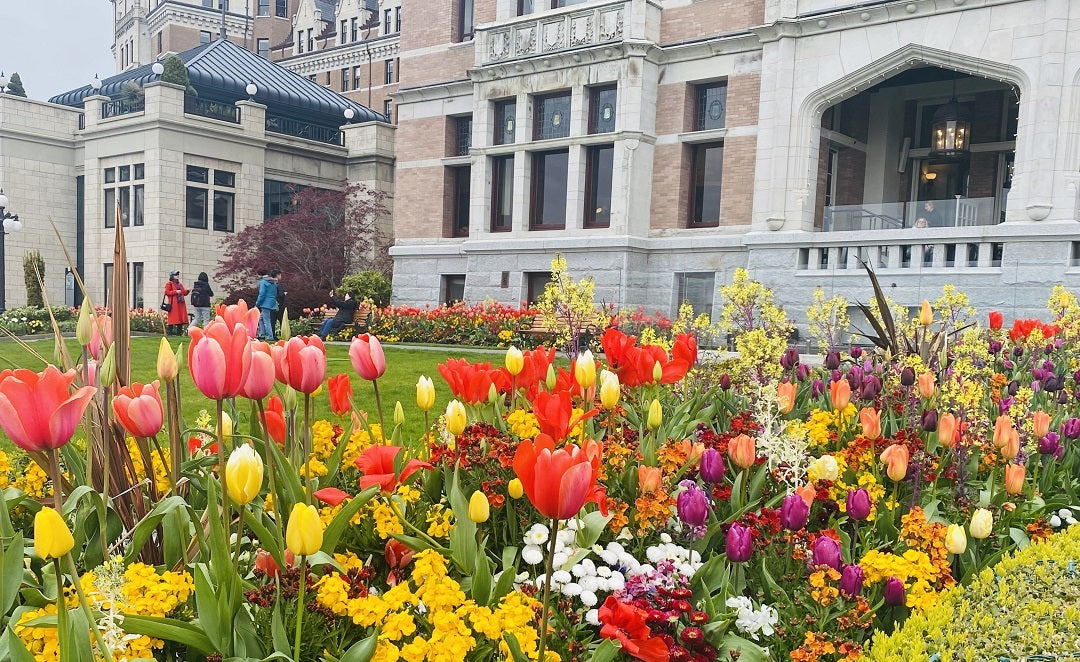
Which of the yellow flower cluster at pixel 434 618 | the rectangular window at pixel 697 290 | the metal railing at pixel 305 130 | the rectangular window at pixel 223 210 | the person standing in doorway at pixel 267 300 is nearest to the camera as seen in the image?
the yellow flower cluster at pixel 434 618

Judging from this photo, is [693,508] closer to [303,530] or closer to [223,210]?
[303,530]

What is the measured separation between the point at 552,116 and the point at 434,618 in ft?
70.7

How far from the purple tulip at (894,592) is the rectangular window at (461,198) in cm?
2328

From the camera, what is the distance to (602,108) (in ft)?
70.6

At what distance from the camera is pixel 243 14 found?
59656mm

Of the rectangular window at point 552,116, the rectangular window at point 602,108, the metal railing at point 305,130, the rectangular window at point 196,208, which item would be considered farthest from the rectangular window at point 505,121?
the metal railing at point 305,130

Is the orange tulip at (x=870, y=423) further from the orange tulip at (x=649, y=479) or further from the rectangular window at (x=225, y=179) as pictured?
the rectangular window at (x=225, y=179)

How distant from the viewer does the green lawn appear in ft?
25.0

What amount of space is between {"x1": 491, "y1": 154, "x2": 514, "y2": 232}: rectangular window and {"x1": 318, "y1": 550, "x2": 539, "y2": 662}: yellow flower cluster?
71.4ft

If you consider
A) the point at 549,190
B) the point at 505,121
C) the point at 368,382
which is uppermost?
the point at 505,121

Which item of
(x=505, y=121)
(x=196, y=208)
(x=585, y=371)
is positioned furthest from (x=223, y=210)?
(x=585, y=371)

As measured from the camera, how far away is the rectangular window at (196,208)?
32094mm

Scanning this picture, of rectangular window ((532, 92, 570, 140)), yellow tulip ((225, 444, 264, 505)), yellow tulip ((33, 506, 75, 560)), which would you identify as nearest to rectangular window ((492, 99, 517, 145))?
rectangular window ((532, 92, 570, 140))

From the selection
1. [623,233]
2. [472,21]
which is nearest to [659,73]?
[623,233]
